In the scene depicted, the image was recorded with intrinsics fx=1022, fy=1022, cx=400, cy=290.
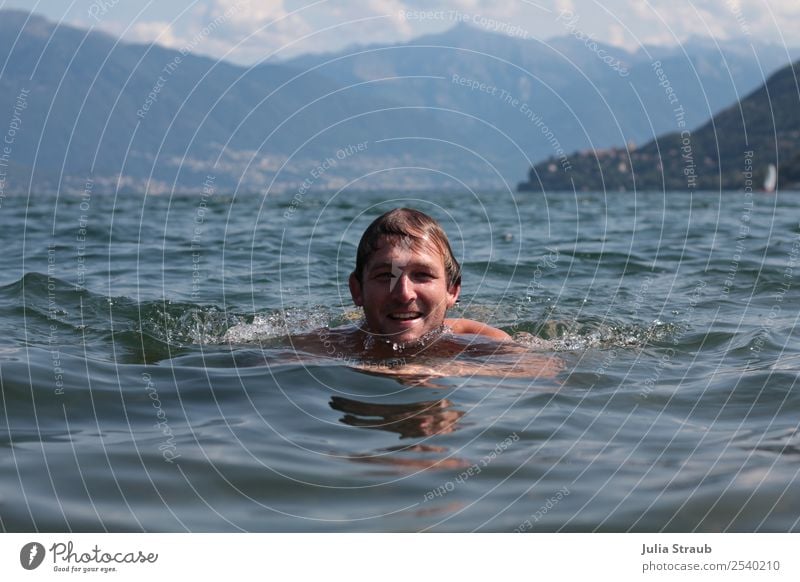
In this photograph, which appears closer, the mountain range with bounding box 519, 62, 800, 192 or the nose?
the nose

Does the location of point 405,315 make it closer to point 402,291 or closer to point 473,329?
point 402,291

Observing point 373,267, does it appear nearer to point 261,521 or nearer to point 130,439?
point 130,439

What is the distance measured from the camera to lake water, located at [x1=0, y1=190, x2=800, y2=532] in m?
4.81

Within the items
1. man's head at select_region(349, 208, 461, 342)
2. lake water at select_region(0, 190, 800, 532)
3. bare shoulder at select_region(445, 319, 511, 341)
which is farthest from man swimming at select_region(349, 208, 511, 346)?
bare shoulder at select_region(445, 319, 511, 341)

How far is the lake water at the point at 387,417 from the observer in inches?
189

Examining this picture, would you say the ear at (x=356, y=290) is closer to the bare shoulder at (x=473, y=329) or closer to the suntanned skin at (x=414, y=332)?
the suntanned skin at (x=414, y=332)

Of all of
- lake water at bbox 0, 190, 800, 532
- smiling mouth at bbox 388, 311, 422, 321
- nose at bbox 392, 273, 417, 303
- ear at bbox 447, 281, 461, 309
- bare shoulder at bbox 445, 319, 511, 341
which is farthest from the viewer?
bare shoulder at bbox 445, 319, 511, 341

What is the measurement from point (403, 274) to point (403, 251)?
17 centimetres

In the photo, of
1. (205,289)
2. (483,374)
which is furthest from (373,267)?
(205,289)

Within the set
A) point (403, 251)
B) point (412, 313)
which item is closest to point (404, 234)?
point (403, 251)

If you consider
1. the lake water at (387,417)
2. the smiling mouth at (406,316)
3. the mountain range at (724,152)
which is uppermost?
the mountain range at (724,152)

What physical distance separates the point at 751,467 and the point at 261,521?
→ 255 cm

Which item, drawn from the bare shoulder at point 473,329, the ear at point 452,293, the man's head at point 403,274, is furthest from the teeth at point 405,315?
the bare shoulder at point 473,329

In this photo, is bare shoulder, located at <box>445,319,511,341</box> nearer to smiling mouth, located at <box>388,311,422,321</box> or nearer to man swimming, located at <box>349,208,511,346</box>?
man swimming, located at <box>349,208,511,346</box>
